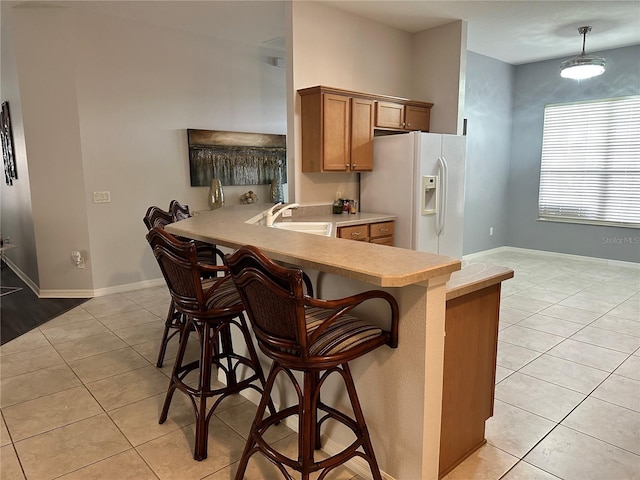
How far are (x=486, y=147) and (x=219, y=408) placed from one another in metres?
5.55

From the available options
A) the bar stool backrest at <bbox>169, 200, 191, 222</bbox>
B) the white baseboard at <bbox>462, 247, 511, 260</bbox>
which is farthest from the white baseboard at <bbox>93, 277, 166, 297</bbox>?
the white baseboard at <bbox>462, 247, 511, 260</bbox>

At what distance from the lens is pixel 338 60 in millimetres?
4418

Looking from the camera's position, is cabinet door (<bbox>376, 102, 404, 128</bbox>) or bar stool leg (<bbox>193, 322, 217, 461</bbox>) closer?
bar stool leg (<bbox>193, 322, 217, 461</bbox>)

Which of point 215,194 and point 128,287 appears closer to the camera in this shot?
point 128,287

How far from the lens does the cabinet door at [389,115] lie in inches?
179

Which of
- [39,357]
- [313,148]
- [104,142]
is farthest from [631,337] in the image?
[104,142]

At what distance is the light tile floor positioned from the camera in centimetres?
200

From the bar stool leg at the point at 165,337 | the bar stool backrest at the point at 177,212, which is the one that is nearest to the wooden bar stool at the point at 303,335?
the bar stool leg at the point at 165,337

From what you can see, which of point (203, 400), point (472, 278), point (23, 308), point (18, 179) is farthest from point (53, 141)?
point (472, 278)

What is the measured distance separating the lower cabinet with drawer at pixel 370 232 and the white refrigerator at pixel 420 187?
0.37ft

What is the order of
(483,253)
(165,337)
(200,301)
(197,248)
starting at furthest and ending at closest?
(483,253)
(197,248)
(165,337)
(200,301)

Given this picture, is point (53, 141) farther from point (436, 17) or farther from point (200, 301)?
point (436, 17)

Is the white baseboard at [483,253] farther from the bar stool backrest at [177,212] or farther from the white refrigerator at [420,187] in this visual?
the bar stool backrest at [177,212]

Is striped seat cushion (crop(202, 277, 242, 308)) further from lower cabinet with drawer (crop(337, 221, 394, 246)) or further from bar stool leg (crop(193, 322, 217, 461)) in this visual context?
lower cabinet with drawer (crop(337, 221, 394, 246))
